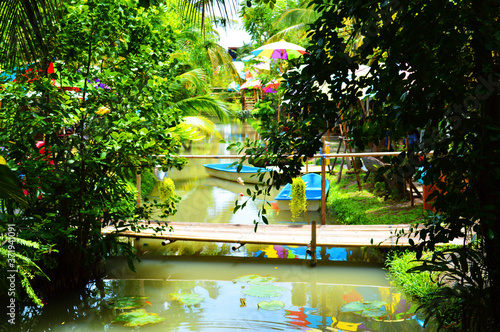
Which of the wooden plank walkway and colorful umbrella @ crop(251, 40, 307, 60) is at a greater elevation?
colorful umbrella @ crop(251, 40, 307, 60)

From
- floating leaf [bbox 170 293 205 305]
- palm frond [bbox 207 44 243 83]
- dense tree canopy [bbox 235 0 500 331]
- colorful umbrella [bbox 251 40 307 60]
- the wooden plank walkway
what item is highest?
palm frond [bbox 207 44 243 83]

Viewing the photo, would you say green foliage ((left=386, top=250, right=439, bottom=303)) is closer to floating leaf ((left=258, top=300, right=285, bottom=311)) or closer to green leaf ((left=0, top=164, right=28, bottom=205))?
floating leaf ((left=258, top=300, right=285, bottom=311))

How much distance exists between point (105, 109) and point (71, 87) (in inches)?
17.0

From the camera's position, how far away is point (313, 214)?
9.50 metres

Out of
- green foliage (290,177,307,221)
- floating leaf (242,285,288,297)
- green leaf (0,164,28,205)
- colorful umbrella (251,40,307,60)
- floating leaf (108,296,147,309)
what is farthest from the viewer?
colorful umbrella (251,40,307,60)

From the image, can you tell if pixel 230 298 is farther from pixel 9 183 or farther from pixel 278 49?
pixel 278 49

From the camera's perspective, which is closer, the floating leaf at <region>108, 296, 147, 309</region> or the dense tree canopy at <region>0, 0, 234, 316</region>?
the dense tree canopy at <region>0, 0, 234, 316</region>

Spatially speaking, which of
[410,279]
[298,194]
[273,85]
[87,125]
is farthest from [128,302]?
[273,85]

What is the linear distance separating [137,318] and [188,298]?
0.68 meters

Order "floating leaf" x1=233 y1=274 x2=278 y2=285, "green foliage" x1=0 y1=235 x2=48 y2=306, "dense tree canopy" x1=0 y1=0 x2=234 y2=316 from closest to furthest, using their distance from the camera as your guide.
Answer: "green foliage" x1=0 y1=235 x2=48 y2=306
"dense tree canopy" x1=0 y1=0 x2=234 y2=316
"floating leaf" x1=233 y1=274 x2=278 y2=285

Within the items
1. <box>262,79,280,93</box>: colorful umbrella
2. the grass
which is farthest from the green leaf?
the grass

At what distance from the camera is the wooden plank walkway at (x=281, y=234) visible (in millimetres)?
6047

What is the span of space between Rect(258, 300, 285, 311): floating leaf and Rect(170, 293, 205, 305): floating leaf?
0.69 metres

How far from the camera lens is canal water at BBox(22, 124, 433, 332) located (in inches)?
175
